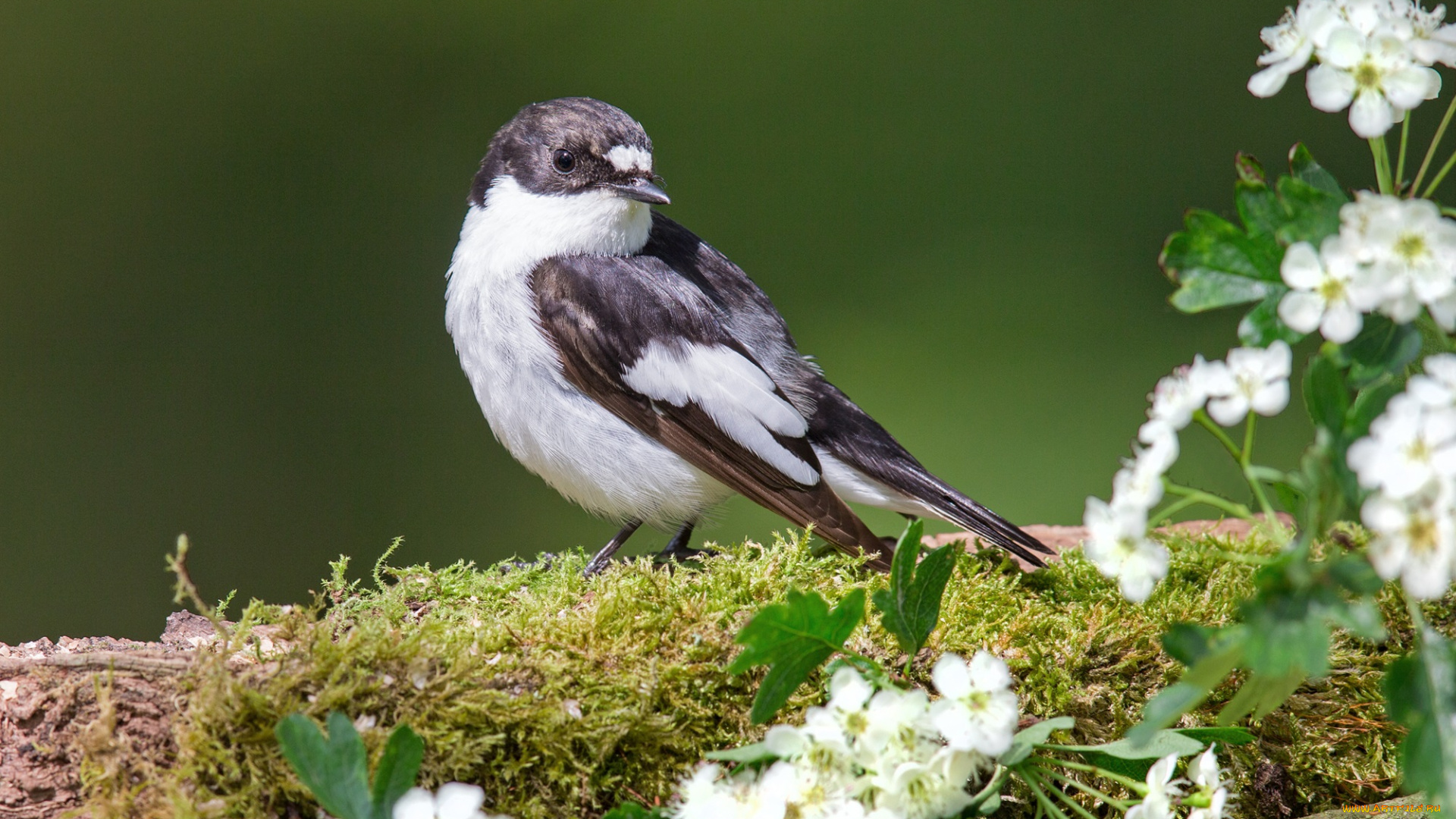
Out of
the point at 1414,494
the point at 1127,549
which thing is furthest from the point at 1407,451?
the point at 1127,549

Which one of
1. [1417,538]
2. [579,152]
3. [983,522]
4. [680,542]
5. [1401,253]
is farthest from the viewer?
[680,542]

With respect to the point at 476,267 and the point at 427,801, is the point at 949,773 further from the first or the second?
the point at 476,267

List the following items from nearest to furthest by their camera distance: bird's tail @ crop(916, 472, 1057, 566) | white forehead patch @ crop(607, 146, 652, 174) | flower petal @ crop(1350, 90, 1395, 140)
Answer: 1. flower petal @ crop(1350, 90, 1395, 140)
2. bird's tail @ crop(916, 472, 1057, 566)
3. white forehead patch @ crop(607, 146, 652, 174)

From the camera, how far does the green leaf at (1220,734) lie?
3.84 feet

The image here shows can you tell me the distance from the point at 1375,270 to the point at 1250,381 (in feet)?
0.41

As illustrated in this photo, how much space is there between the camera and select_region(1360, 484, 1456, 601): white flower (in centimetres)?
70

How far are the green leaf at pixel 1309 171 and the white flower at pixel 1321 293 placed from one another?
185mm

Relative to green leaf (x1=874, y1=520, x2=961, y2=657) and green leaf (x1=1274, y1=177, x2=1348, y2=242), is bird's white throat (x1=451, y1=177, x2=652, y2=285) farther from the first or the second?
green leaf (x1=1274, y1=177, x2=1348, y2=242)

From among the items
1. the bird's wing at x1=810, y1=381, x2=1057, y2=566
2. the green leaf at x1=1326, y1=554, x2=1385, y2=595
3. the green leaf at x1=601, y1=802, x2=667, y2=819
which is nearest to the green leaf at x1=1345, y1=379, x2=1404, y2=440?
the green leaf at x1=1326, y1=554, x2=1385, y2=595

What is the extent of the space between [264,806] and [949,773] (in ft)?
2.38

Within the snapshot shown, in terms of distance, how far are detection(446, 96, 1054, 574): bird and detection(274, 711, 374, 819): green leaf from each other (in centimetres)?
129

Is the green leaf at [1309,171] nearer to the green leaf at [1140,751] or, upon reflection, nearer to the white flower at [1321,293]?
the white flower at [1321,293]

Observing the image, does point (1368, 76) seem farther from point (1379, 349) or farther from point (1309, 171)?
point (1379, 349)

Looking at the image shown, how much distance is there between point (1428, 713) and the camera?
809mm
